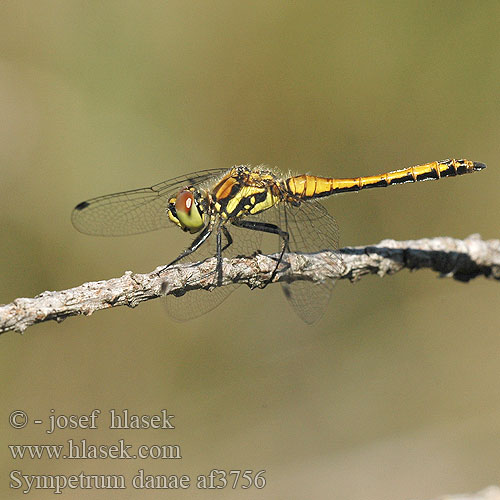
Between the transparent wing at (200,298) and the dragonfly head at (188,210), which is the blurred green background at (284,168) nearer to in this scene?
the transparent wing at (200,298)

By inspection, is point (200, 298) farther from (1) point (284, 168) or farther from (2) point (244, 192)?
(1) point (284, 168)

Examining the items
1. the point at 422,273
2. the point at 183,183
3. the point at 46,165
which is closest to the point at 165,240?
the point at 183,183

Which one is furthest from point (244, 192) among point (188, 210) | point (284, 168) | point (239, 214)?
point (284, 168)

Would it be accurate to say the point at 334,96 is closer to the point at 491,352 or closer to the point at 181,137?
the point at 181,137

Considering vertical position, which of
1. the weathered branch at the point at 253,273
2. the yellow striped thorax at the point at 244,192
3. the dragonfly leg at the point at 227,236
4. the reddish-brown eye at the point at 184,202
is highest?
the yellow striped thorax at the point at 244,192

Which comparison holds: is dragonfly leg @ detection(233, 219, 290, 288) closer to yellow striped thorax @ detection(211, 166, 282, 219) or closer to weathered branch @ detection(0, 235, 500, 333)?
yellow striped thorax @ detection(211, 166, 282, 219)

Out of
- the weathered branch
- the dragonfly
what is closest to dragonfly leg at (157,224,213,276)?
the dragonfly

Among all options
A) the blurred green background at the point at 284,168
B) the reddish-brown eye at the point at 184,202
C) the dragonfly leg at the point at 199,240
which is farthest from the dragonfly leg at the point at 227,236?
the blurred green background at the point at 284,168

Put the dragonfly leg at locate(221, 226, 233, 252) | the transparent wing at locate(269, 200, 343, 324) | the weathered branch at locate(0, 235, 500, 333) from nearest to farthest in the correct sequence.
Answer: the weathered branch at locate(0, 235, 500, 333)
the transparent wing at locate(269, 200, 343, 324)
the dragonfly leg at locate(221, 226, 233, 252)
